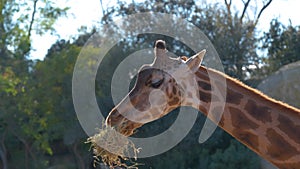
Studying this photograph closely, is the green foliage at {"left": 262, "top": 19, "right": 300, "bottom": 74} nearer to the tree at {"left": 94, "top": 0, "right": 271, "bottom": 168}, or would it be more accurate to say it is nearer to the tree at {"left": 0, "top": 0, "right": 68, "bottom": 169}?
the tree at {"left": 94, "top": 0, "right": 271, "bottom": 168}

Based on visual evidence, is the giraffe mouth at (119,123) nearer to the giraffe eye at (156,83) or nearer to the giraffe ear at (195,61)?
the giraffe eye at (156,83)

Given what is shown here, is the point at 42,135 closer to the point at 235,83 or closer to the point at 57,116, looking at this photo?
the point at 57,116

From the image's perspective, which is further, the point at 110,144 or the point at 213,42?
the point at 213,42

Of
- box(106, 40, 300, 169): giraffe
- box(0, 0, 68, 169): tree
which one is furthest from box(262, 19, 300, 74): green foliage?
box(106, 40, 300, 169): giraffe

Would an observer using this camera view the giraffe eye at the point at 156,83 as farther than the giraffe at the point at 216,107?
Yes

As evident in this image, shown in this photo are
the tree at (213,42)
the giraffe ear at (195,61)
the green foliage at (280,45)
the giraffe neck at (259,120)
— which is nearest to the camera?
the giraffe neck at (259,120)

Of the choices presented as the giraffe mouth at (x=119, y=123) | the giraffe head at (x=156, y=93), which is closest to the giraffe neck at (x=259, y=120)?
the giraffe head at (x=156, y=93)

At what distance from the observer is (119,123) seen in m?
5.70

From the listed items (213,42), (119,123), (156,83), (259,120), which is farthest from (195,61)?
(213,42)

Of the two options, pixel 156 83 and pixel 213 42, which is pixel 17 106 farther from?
pixel 156 83

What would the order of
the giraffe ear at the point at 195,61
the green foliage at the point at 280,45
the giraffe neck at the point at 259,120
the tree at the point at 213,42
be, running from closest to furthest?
the giraffe neck at the point at 259,120 → the giraffe ear at the point at 195,61 → the tree at the point at 213,42 → the green foliage at the point at 280,45

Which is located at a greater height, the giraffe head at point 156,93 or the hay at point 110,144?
the giraffe head at point 156,93

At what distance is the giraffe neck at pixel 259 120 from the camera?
542cm

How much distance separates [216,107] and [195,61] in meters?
0.44
